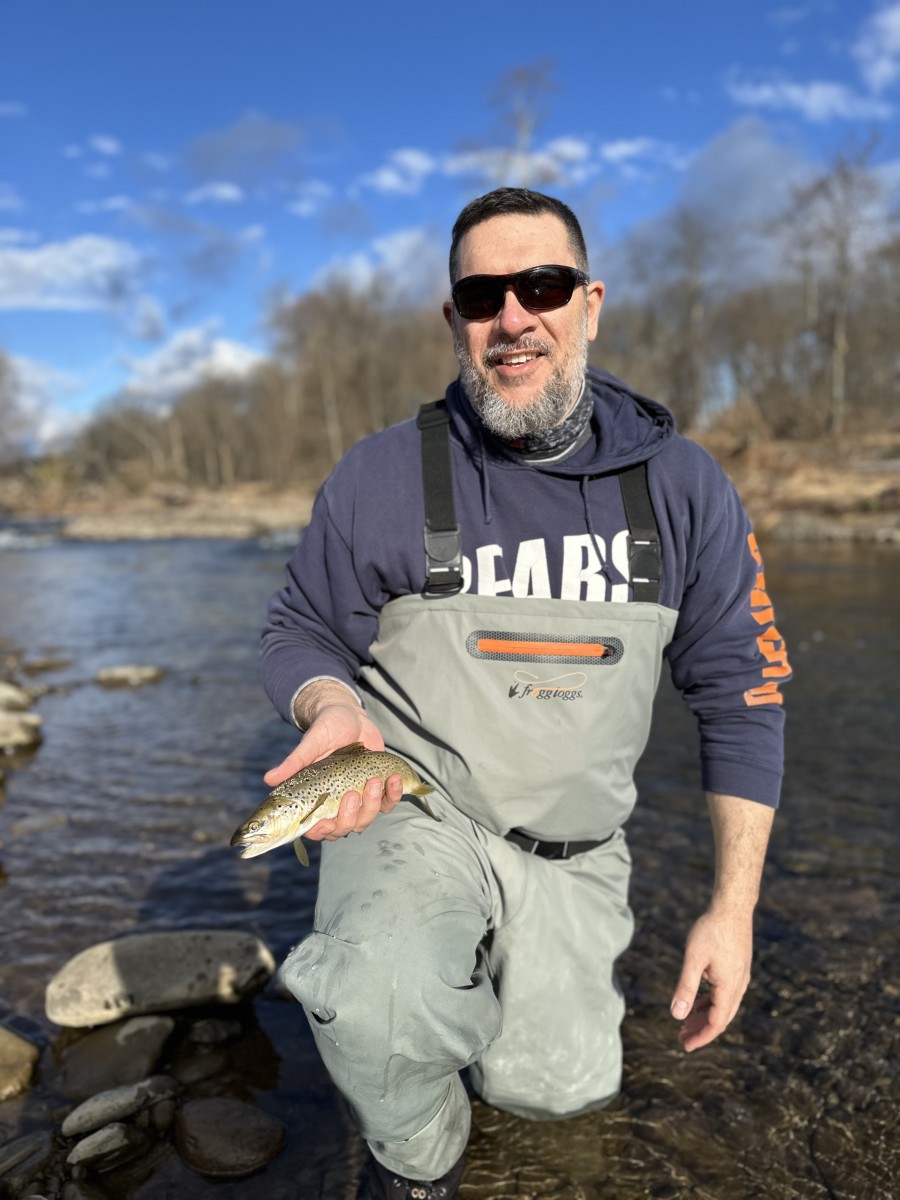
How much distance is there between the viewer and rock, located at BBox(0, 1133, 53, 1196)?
2.78 metres

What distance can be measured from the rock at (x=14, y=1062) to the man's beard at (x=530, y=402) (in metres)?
3.06

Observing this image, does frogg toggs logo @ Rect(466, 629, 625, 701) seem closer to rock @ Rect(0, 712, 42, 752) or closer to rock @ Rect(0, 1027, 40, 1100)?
rock @ Rect(0, 1027, 40, 1100)

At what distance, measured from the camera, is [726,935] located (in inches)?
107

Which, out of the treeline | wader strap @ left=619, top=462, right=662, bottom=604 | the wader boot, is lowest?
the wader boot

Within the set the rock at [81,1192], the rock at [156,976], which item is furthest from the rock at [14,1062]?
the rock at [81,1192]

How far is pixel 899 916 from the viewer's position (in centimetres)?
456

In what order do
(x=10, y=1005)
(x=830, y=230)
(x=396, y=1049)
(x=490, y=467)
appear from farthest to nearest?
(x=830, y=230), (x=10, y=1005), (x=490, y=467), (x=396, y=1049)

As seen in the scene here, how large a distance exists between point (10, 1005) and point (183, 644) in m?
9.48

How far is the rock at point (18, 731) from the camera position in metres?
7.84

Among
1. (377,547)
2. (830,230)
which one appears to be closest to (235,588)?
(377,547)

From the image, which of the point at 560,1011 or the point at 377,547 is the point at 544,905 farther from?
the point at 377,547

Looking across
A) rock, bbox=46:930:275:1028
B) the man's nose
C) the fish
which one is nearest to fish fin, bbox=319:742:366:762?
the fish

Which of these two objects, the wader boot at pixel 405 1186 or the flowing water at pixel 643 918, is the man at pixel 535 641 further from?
the flowing water at pixel 643 918

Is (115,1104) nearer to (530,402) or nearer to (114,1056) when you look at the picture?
(114,1056)
